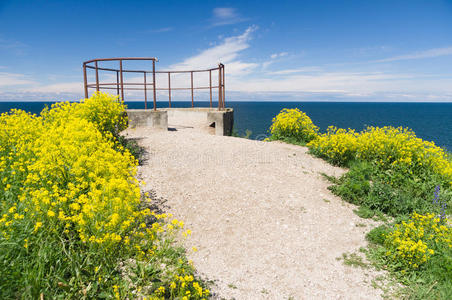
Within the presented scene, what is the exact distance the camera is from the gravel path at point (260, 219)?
3.90m

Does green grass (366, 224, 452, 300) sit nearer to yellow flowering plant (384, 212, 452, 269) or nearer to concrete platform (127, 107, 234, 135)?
yellow flowering plant (384, 212, 452, 269)

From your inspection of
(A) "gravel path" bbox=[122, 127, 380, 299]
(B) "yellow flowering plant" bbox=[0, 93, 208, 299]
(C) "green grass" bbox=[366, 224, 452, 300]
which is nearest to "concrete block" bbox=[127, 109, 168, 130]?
(A) "gravel path" bbox=[122, 127, 380, 299]

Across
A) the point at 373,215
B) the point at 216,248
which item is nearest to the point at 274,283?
the point at 216,248

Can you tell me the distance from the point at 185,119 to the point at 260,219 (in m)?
10.4

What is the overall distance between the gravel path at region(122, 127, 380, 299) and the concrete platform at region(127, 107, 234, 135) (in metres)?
2.17

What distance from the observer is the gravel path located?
390cm

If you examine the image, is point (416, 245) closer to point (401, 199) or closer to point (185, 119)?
point (401, 199)

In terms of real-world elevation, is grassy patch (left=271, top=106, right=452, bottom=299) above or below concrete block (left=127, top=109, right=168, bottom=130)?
below

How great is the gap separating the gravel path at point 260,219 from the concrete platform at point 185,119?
2167 mm

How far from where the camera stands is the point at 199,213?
5.52 meters

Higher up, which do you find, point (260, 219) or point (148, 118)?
point (148, 118)

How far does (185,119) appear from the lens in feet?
49.1

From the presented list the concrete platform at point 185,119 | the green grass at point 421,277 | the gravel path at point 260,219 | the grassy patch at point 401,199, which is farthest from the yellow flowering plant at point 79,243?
Answer: the concrete platform at point 185,119

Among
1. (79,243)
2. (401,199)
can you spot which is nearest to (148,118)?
(79,243)
